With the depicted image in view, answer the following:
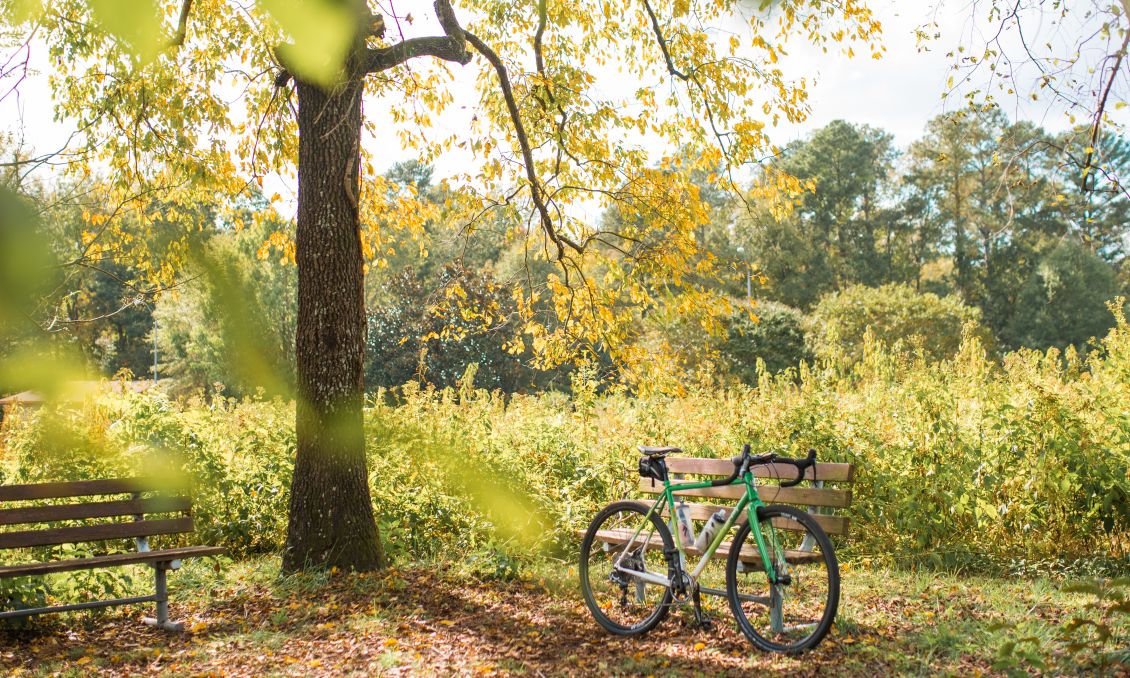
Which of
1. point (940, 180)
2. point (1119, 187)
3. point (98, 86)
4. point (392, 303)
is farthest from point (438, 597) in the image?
point (940, 180)

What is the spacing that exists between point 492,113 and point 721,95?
2328 mm

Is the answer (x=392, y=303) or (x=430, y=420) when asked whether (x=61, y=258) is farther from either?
(x=392, y=303)

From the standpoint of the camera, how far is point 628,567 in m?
5.15

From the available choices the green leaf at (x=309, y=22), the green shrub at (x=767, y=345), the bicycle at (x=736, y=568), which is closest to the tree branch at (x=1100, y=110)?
the bicycle at (x=736, y=568)

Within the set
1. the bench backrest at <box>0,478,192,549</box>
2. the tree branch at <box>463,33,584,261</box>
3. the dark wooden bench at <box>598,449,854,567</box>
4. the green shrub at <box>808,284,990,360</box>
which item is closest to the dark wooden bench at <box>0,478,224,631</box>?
the bench backrest at <box>0,478,192,549</box>

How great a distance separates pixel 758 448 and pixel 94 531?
15.3ft

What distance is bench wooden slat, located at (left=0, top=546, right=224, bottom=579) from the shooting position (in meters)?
4.95

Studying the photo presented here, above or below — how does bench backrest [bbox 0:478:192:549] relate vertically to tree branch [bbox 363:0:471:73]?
below

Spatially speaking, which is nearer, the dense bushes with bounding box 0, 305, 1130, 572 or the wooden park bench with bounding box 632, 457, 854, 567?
the wooden park bench with bounding box 632, 457, 854, 567

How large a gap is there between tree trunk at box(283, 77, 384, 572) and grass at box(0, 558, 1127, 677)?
0.86 feet

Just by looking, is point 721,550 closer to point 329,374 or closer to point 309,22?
point 329,374

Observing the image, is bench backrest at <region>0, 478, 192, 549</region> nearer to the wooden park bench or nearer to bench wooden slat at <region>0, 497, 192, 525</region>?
bench wooden slat at <region>0, 497, 192, 525</region>

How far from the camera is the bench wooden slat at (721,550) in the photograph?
4.45 m

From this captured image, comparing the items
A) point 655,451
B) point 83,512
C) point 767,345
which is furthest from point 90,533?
point 767,345
